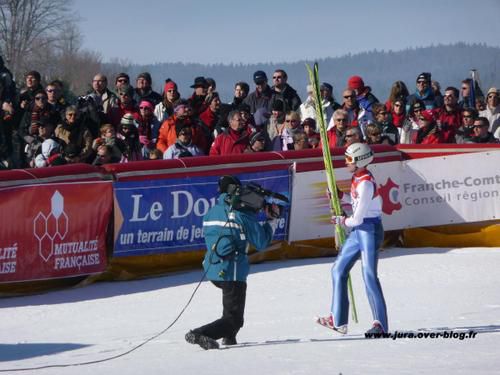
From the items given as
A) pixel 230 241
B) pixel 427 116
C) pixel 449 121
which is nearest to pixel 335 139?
pixel 427 116

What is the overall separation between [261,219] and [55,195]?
3.01 metres

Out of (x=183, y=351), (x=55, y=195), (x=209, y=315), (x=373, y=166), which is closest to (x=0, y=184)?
(x=55, y=195)

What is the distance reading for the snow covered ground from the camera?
995cm

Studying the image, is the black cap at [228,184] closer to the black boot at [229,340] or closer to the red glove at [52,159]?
the black boot at [229,340]

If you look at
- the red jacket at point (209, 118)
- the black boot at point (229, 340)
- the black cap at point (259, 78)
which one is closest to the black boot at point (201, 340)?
the black boot at point (229, 340)

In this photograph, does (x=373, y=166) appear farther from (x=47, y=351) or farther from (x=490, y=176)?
(x=47, y=351)

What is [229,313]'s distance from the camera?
1070 cm

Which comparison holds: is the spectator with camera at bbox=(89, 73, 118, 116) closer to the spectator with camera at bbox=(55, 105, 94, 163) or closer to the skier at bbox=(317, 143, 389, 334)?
the spectator with camera at bbox=(55, 105, 94, 163)

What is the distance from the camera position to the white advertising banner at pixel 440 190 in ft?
54.1

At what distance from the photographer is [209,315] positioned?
42.8 ft

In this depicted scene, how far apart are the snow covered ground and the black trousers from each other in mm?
192

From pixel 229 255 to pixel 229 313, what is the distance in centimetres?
55

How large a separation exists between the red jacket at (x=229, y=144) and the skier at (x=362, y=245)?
5.30 m

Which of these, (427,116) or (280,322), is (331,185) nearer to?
(280,322)
